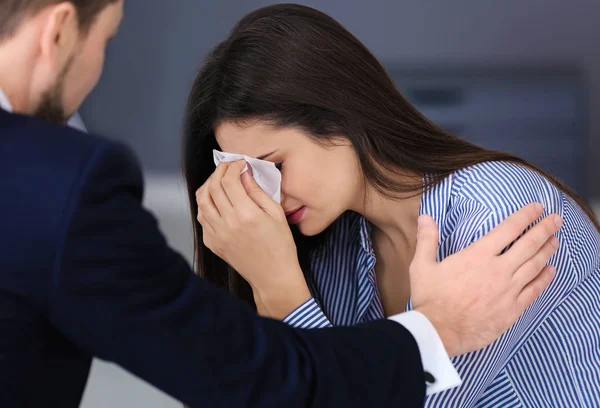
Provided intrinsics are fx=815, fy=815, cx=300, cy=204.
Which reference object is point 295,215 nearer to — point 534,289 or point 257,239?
point 257,239

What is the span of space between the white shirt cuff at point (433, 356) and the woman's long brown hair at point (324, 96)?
0.41 meters

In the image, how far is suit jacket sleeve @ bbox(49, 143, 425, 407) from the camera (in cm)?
81

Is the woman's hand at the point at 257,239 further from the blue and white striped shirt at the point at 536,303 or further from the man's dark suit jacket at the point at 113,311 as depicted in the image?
the man's dark suit jacket at the point at 113,311

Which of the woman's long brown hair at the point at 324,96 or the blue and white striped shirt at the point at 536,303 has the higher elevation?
the woman's long brown hair at the point at 324,96

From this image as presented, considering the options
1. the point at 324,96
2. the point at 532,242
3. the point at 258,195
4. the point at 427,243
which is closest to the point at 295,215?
the point at 258,195

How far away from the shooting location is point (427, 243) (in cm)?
119

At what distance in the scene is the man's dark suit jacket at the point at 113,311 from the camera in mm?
808

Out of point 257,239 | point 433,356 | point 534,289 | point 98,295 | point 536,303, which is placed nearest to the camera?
point 98,295

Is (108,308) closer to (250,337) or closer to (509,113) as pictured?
(250,337)

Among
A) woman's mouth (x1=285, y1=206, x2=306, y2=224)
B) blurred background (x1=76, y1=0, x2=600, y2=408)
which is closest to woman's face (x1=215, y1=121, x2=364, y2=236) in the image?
woman's mouth (x1=285, y1=206, x2=306, y2=224)

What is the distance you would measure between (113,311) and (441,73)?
9.81 ft

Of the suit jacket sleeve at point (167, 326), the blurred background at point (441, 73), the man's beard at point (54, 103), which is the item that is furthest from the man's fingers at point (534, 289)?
the blurred background at point (441, 73)

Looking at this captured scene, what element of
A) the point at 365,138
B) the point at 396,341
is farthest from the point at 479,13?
the point at 396,341

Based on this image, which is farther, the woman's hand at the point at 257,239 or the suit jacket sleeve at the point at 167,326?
Answer: the woman's hand at the point at 257,239
